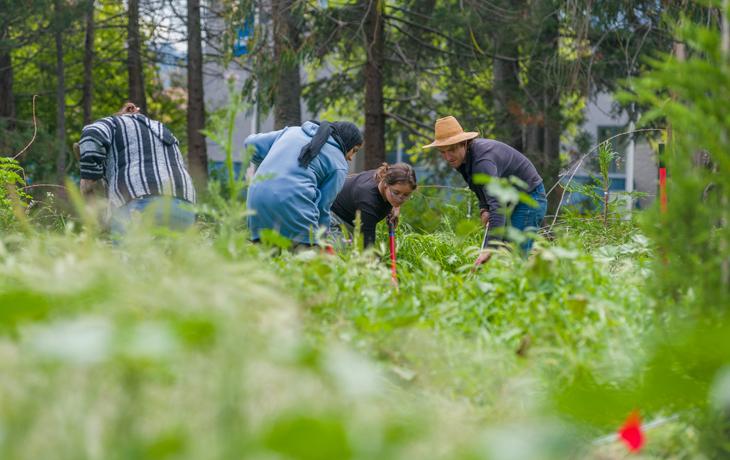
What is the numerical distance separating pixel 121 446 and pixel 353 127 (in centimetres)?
443

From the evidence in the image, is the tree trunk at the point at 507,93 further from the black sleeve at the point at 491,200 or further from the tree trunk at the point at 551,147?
the black sleeve at the point at 491,200

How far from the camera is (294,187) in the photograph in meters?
5.35

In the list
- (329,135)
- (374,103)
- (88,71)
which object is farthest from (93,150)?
(88,71)

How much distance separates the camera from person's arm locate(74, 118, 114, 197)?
215 inches

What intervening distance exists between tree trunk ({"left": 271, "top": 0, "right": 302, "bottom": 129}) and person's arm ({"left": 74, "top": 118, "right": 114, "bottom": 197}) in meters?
4.90

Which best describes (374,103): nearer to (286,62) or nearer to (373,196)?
(286,62)

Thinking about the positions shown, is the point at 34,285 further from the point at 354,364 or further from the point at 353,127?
the point at 353,127

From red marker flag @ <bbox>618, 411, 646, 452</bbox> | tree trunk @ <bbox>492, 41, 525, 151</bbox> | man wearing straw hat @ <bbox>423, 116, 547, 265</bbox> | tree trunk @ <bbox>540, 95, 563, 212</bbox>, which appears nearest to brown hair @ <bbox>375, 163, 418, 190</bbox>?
man wearing straw hat @ <bbox>423, 116, 547, 265</bbox>

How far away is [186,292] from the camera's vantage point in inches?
72.6

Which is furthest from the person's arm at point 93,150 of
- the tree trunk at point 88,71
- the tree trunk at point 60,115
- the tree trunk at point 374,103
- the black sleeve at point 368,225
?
the tree trunk at point 88,71

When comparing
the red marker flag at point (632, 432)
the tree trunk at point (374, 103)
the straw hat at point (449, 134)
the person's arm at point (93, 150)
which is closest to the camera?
the red marker flag at point (632, 432)

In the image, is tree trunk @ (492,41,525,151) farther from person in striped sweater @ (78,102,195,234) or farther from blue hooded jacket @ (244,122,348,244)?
person in striped sweater @ (78,102,195,234)

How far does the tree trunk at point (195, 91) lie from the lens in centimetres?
1493

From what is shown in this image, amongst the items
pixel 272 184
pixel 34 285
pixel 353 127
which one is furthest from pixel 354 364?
pixel 353 127
